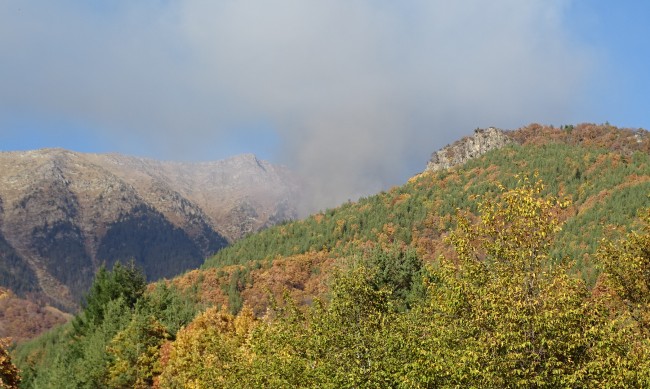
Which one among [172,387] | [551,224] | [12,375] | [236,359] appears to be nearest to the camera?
[551,224]

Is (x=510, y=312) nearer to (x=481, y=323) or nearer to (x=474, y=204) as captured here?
(x=481, y=323)

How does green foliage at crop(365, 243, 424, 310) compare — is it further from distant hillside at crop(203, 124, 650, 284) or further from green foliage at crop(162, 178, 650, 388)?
distant hillside at crop(203, 124, 650, 284)

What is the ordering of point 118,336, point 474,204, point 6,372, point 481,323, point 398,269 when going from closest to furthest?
point 481,323 < point 6,372 < point 118,336 < point 398,269 < point 474,204

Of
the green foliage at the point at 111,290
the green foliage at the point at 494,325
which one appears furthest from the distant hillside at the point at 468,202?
the green foliage at the point at 494,325

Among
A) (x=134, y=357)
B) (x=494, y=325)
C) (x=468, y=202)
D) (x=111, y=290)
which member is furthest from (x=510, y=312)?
(x=468, y=202)

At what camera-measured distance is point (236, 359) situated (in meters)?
35.3

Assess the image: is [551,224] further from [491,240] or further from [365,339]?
[365,339]

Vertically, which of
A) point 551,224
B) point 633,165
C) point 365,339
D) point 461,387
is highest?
point 633,165

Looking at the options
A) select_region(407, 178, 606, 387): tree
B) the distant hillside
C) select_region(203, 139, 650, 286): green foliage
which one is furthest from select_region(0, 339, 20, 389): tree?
select_region(203, 139, 650, 286): green foliage

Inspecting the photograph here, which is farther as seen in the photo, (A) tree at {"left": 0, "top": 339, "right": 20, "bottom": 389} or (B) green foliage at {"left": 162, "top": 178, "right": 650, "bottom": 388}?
(A) tree at {"left": 0, "top": 339, "right": 20, "bottom": 389}

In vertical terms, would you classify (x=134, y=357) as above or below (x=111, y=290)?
below

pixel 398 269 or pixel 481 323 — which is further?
pixel 398 269

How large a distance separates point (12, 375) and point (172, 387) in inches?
1031

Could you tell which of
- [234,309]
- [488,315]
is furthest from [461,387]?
[234,309]
